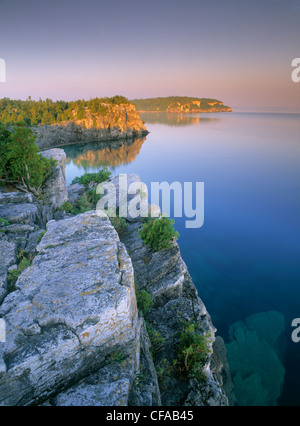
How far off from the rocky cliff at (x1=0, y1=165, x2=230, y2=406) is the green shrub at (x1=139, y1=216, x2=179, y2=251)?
4.74 metres

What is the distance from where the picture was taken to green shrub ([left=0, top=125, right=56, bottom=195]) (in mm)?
16891

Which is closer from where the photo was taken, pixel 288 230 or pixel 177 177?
pixel 288 230

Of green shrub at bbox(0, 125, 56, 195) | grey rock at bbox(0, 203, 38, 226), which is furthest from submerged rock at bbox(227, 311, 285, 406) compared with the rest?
green shrub at bbox(0, 125, 56, 195)

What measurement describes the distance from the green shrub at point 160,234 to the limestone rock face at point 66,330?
648 centimetres

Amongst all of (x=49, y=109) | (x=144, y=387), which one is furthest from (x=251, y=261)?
(x=49, y=109)

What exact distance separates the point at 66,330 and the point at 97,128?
11143 cm

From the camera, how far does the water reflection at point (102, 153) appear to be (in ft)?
230

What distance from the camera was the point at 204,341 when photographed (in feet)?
30.3

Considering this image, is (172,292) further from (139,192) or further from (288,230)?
(288,230)

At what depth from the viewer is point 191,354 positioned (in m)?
8.52

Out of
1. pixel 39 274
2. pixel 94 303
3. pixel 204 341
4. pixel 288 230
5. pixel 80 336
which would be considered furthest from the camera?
pixel 288 230

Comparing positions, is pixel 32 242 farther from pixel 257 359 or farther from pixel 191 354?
pixel 257 359
